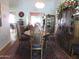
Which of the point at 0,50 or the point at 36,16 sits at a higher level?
the point at 36,16

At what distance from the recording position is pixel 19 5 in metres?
11.9

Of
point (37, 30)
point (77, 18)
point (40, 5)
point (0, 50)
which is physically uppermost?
point (40, 5)

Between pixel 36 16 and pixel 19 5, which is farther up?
pixel 19 5

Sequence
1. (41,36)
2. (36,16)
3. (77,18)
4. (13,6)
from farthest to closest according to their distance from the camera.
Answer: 1. (36,16)
2. (13,6)
3. (41,36)
4. (77,18)

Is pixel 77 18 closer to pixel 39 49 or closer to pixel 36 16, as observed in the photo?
pixel 39 49

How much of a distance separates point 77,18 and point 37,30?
158 centimetres

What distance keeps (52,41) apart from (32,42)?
3.18 metres

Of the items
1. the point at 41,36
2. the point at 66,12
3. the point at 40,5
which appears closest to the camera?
the point at 41,36

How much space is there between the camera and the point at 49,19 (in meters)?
11.9

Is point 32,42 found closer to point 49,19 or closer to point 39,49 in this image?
point 39,49

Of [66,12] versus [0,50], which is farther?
[66,12]

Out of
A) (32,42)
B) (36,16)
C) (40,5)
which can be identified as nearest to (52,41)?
(40,5)

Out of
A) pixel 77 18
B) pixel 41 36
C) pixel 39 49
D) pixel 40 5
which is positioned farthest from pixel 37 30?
pixel 40 5

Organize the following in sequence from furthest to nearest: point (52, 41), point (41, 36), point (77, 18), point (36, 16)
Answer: point (36, 16) → point (52, 41) → point (41, 36) → point (77, 18)
